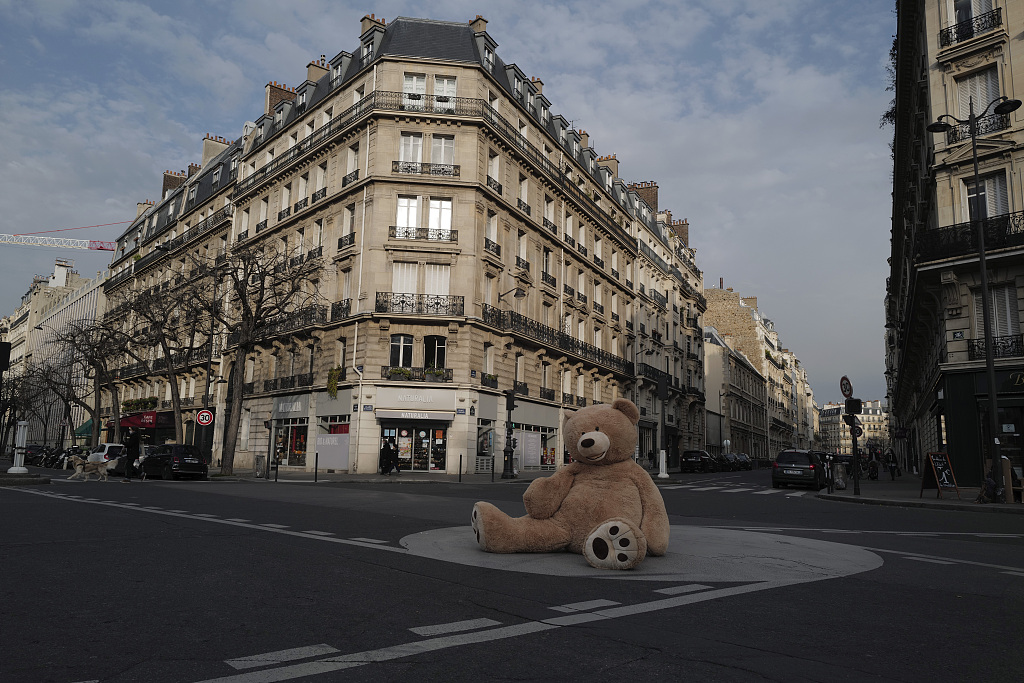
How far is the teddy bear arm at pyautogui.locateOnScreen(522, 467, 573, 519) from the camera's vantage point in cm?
708

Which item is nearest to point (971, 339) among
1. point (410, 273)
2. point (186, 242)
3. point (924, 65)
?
point (924, 65)

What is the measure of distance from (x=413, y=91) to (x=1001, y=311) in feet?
80.8

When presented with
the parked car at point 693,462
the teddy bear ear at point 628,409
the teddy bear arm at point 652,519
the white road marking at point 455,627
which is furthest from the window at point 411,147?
the white road marking at point 455,627

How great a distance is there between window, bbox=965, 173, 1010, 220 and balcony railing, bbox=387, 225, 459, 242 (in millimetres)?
19018

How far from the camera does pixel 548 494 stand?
709cm

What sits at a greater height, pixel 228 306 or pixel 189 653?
pixel 228 306

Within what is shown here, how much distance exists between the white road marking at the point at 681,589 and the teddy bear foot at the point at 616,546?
1.70 feet

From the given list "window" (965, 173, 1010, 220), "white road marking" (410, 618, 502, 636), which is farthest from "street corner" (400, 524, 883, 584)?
"window" (965, 173, 1010, 220)

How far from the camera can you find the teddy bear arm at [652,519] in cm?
688

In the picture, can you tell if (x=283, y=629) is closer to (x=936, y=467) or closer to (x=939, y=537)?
(x=939, y=537)

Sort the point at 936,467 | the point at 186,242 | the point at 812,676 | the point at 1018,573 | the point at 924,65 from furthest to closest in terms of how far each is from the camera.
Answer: the point at 186,242 → the point at 924,65 → the point at 936,467 → the point at 1018,573 → the point at 812,676

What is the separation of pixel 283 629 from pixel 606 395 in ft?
133

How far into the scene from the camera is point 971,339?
22.0 m

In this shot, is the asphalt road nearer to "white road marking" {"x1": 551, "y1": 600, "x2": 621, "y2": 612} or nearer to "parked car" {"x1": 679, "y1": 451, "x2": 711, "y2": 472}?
"white road marking" {"x1": 551, "y1": 600, "x2": 621, "y2": 612}
